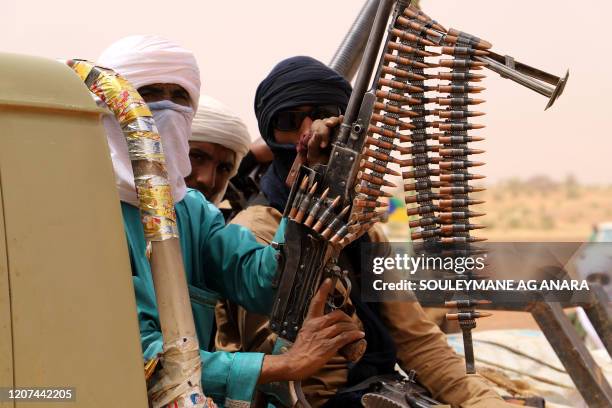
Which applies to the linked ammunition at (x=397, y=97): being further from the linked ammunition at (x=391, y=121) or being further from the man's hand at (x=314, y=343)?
the man's hand at (x=314, y=343)

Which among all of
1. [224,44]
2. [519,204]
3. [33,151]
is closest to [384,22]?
[33,151]

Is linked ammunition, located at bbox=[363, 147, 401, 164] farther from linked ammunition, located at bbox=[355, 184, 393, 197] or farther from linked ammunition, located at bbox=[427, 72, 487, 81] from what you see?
linked ammunition, located at bbox=[427, 72, 487, 81]

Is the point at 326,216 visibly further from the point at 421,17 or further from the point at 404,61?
the point at 421,17

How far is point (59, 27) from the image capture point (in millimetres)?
33438

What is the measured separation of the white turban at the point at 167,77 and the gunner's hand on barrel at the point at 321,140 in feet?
1.29

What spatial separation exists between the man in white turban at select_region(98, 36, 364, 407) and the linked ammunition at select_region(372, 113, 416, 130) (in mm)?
496

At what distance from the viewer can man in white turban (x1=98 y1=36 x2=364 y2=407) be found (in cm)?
273

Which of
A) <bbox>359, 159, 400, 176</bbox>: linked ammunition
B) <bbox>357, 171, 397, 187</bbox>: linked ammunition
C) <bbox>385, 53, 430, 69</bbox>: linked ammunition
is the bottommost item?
<bbox>357, 171, 397, 187</bbox>: linked ammunition

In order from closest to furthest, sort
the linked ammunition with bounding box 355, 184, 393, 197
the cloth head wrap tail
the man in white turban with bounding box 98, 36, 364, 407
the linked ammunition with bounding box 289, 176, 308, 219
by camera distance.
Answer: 1. the man in white turban with bounding box 98, 36, 364, 407
2. the linked ammunition with bounding box 355, 184, 393, 197
3. the linked ammunition with bounding box 289, 176, 308, 219
4. the cloth head wrap tail

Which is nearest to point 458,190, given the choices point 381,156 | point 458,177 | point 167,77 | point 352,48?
point 458,177

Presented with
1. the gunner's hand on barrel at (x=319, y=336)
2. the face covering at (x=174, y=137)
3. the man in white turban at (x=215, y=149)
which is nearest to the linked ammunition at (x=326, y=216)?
the gunner's hand on barrel at (x=319, y=336)

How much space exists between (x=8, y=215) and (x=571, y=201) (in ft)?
141

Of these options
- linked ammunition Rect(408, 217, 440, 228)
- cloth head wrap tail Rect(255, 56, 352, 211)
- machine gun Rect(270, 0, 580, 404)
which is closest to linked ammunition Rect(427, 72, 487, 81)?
machine gun Rect(270, 0, 580, 404)

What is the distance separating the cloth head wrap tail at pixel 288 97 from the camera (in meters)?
4.04
